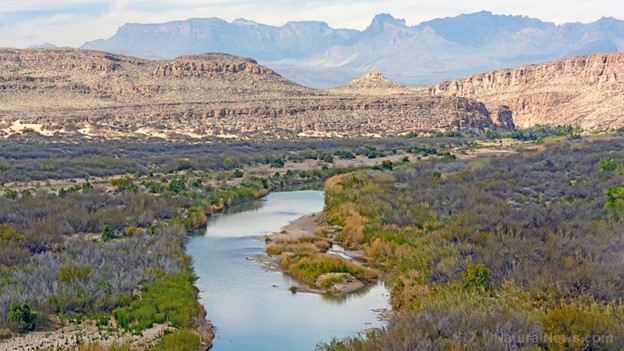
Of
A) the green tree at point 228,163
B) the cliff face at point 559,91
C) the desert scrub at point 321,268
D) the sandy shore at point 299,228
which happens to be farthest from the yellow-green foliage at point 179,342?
the cliff face at point 559,91

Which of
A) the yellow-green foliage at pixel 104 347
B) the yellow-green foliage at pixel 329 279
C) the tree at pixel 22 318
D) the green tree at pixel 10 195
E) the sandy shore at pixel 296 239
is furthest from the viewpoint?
the green tree at pixel 10 195

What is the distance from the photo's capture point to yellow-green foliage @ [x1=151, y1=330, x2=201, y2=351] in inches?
731

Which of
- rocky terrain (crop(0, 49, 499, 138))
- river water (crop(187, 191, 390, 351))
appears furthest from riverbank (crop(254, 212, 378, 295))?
rocky terrain (crop(0, 49, 499, 138))

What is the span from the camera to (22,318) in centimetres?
1912

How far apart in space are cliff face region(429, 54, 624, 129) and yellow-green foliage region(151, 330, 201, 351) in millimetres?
102529

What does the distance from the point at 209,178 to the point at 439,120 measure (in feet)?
196

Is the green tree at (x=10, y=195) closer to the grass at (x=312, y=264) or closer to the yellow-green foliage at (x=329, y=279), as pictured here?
the grass at (x=312, y=264)

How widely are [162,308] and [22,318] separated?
360 centimetres

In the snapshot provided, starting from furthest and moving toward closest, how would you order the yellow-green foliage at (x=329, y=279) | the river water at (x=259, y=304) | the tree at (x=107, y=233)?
the tree at (x=107, y=233)
the yellow-green foliage at (x=329, y=279)
the river water at (x=259, y=304)

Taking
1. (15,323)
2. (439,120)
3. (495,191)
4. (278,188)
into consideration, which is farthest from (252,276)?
(439,120)

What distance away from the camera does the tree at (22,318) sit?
750 inches

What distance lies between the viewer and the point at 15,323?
62.4 feet

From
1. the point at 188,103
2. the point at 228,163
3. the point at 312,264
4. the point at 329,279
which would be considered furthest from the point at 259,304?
the point at 188,103

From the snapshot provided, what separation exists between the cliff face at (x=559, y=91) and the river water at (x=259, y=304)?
91.9 metres
